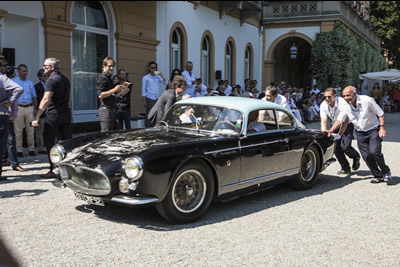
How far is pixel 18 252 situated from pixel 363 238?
3.32m

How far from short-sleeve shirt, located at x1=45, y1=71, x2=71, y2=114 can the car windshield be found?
179cm

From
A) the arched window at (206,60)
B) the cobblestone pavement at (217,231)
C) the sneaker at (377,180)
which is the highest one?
the arched window at (206,60)

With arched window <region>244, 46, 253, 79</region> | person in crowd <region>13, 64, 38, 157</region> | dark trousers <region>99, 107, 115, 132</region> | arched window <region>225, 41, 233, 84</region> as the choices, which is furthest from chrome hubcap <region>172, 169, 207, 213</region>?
arched window <region>244, 46, 253, 79</region>

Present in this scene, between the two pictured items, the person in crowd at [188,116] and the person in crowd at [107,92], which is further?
the person in crowd at [107,92]

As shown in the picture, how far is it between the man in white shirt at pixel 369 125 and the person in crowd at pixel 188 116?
8.12ft

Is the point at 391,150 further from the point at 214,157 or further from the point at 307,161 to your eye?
the point at 214,157

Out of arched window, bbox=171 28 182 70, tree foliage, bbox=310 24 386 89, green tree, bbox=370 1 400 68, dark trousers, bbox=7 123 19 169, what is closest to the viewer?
dark trousers, bbox=7 123 19 169

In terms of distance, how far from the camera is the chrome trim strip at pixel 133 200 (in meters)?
4.30

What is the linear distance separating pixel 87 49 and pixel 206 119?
8444 millimetres

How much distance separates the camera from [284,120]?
20.8 ft

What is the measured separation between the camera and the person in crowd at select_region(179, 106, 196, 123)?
581 centimetres

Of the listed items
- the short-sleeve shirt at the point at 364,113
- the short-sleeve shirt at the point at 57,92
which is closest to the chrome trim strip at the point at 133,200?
the short-sleeve shirt at the point at 57,92

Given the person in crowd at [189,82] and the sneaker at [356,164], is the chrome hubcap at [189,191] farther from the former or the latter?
the person in crowd at [189,82]

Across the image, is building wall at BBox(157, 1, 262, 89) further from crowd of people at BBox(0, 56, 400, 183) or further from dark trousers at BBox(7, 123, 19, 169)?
dark trousers at BBox(7, 123, 19, 169)
